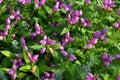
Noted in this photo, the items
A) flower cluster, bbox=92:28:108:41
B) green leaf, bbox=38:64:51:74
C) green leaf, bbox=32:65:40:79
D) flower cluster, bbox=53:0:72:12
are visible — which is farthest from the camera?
flower cluster, bbox=53:0:72:12

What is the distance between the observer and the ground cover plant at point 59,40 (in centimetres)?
482

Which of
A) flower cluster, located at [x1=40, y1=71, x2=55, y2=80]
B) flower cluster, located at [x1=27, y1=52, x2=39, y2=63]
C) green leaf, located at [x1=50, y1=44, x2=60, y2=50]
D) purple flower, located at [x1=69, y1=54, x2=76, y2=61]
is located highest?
green leaf, located at [x1=50, y1=44, x2=60, y2=50]

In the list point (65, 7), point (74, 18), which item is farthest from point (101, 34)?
point (65, 7)

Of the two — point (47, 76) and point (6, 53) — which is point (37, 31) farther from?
point (47, 76)

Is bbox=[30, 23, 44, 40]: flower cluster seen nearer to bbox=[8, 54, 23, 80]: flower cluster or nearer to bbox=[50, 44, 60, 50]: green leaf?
bbox=[50, 44, 60, 50]: green leaf

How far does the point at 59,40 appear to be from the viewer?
5.46 meters

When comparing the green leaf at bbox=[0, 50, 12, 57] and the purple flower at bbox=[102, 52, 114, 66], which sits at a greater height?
the green leaf at bbox=[0, 50, 12, 57]

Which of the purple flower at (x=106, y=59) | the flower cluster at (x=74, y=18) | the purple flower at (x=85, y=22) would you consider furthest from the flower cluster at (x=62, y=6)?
the purple flower at (x=106, y=59)

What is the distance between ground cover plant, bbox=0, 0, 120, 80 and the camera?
4.82 m

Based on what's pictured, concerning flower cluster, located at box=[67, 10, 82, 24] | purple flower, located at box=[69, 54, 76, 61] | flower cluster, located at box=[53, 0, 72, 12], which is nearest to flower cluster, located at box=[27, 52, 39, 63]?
purple flower, located at box=[69, 54, 76, 61]

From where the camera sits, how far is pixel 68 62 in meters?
4.91

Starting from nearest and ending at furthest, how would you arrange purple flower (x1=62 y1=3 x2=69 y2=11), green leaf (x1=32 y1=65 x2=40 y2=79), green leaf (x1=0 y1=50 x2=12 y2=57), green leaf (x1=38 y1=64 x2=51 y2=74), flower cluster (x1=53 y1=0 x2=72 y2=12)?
green leaf (x1=32 y1=65 x2=40 y2=79), green leaf (x1=38 y1=64 x2=51 y2=74), green leaf (x1=0 y1=50 x2=12 y2=57), flower cluster (x1=53 y1=0 x2=72 y2=12), purple flower (x1=62 y1=3 x2=69 y2=11)

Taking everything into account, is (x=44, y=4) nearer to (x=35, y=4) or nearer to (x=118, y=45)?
(x=35, y=4)

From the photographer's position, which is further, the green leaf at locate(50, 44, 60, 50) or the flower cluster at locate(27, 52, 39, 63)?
the green leaf at locate(50, 44, 60, 50)
